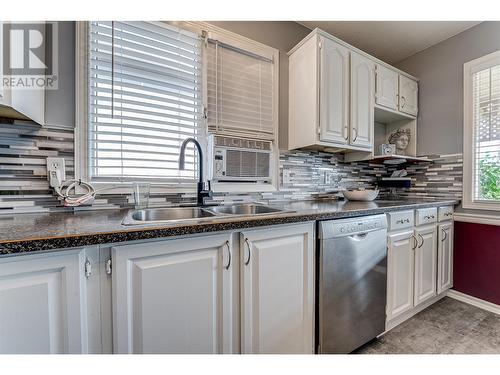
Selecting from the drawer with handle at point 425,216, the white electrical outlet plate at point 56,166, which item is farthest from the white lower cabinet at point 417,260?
the white electrical outlet plate at point 56,166

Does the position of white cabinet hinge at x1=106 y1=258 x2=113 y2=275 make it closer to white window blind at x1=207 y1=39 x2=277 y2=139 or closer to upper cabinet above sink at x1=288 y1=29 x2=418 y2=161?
white window blind at x1=207 y1=39 x2=277 y2=139

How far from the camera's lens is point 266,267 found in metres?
1.04

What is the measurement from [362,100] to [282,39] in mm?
869

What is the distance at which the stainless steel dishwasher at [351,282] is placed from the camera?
46.4 inches

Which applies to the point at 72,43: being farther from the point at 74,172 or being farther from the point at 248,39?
the point at 248,39

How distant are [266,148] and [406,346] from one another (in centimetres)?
165

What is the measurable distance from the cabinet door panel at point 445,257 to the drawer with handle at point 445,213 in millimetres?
59

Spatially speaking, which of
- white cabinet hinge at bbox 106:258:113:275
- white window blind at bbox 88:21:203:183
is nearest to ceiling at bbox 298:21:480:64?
white window blind at bbox 88:21:203:183

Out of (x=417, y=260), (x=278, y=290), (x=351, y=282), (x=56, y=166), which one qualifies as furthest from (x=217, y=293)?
(x=417, y=260)

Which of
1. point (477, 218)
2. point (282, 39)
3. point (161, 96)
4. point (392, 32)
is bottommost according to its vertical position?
point (477, 218)

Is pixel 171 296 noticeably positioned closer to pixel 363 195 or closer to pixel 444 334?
pixel 363 195

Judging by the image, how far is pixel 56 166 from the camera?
1.15 m

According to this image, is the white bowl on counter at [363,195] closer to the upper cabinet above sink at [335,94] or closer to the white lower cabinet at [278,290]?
the upper cabinet above sink at [335,94]
